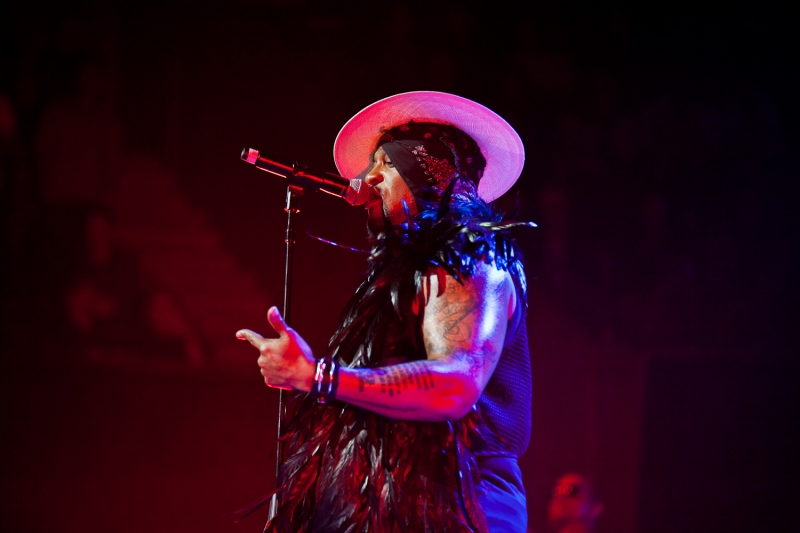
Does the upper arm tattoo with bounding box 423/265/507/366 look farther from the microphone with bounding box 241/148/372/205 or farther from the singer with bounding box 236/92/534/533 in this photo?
the microphone with bounding box 241/148/372/205

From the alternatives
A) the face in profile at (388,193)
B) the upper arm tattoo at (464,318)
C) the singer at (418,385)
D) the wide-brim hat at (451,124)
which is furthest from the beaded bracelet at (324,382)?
the wide-brim hat at (451,124)

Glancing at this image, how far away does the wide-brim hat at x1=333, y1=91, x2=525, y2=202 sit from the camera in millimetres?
2018

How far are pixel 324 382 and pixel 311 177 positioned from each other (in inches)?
27.3

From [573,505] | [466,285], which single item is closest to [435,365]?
[466,285]

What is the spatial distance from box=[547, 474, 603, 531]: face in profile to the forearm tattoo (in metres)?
2.96

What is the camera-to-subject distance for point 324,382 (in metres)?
1.31

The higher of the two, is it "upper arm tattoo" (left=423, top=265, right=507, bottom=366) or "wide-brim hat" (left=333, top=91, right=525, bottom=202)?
"wide-brim hat" (left=333, top=91, right=525, bottom=202)

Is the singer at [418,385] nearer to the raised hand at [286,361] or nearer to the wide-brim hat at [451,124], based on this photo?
the raised hand at [286,361]

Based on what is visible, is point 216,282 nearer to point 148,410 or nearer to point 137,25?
point 148,410

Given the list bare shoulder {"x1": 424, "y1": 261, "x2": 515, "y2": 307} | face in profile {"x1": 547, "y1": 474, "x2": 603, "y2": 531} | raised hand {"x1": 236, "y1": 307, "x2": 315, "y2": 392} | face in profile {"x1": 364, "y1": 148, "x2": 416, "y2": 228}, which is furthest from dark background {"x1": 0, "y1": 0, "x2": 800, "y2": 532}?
raised hand {"x1": 236, "y1": 307, "x2": 315, "y2": 392}

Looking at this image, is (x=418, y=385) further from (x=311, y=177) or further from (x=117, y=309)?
(x=117, y=309)

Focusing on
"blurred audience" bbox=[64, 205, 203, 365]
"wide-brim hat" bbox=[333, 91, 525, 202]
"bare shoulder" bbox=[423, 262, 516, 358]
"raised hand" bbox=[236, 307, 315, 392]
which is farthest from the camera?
"blurred audience" bbox=[64, 205, 203, 365]

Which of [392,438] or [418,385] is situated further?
[392,438]

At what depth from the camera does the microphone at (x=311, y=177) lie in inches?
70.6
